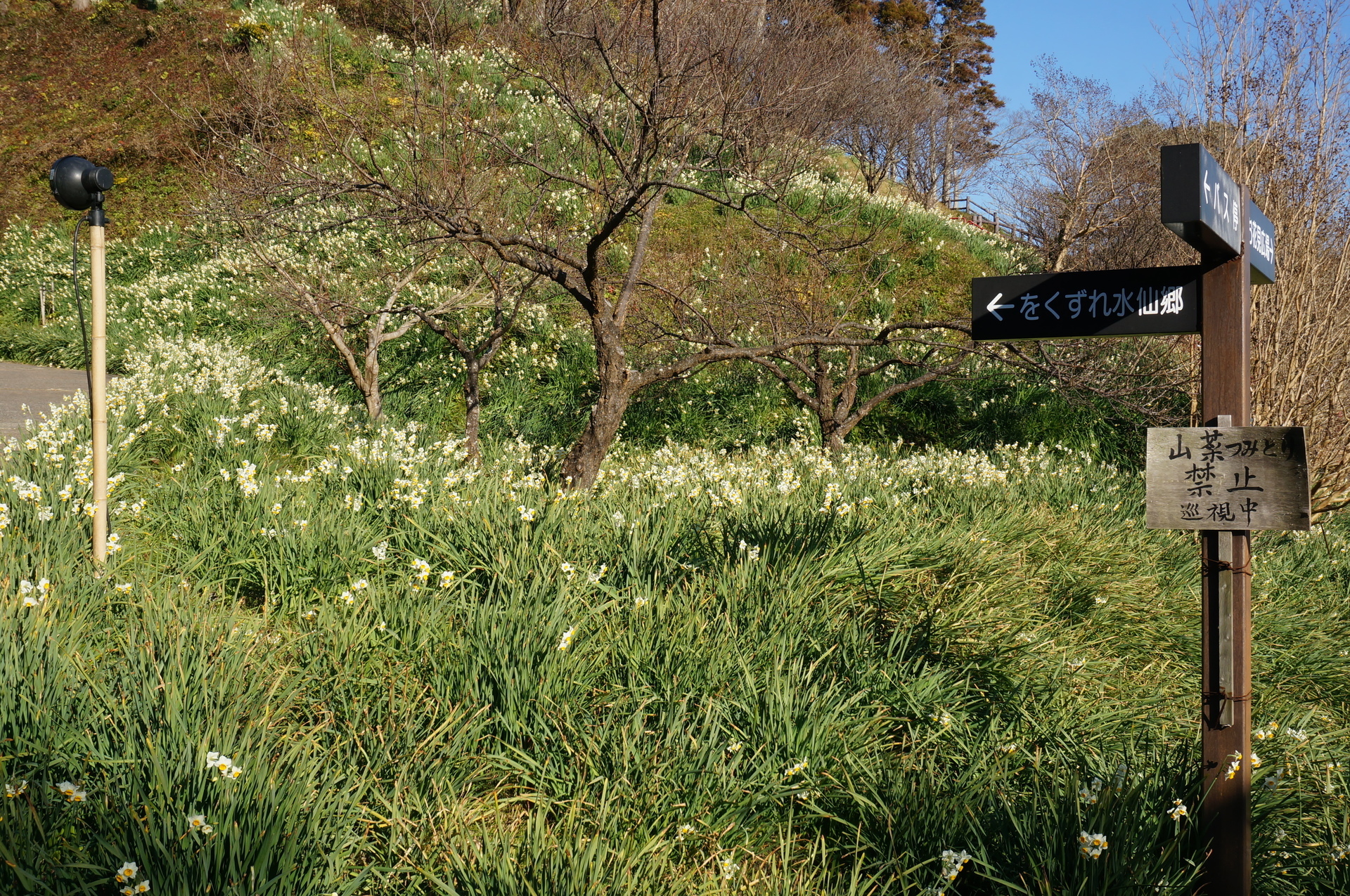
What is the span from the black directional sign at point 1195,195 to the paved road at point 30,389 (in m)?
7.87

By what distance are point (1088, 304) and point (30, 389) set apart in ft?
35.9

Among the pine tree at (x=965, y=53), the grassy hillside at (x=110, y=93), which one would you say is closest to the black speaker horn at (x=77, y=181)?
the grassy hillside at (x=110, y=93)

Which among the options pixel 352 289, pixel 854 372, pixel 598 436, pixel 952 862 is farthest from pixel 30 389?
pixel 952 862

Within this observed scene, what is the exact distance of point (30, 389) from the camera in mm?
10195

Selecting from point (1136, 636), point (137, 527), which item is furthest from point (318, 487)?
point (1136, 636)

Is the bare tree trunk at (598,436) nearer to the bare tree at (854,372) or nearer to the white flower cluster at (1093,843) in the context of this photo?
the bare tree at (854,372)

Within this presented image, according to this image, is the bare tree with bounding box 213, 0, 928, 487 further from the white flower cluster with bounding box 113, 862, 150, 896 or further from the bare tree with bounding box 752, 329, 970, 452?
the white flower cluster with bounding box 113, 862, 150, 896

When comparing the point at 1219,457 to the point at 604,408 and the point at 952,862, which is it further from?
the point at 604,408

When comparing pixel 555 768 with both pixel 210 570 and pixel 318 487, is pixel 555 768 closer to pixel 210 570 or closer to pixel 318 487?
pixel 210 570

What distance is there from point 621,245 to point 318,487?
26.6 ft

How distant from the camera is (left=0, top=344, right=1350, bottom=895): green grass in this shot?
8.00ft

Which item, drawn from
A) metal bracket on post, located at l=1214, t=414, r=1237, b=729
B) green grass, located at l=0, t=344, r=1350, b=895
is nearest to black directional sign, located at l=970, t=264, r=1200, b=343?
metal bracket on post, located at l=1214, t=414, r=1237, b=729

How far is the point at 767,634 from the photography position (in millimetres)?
3697

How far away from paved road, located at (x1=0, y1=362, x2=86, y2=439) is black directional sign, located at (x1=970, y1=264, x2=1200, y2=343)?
7.26 m
